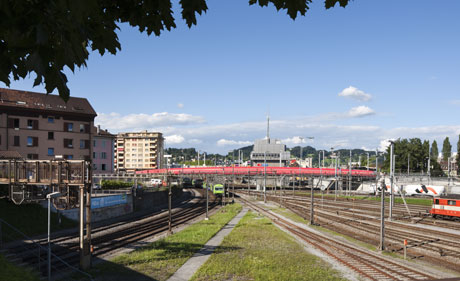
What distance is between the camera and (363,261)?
29.4 m

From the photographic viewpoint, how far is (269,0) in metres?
5.39

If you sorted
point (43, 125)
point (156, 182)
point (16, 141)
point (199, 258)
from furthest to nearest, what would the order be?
1. point (156, 182)
2. point (43, 125)
3. point (16, 141)
4. point (199, 258)

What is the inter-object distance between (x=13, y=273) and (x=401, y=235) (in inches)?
1440

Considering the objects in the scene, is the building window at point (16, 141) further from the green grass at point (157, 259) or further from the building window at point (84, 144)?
the green grass at point (157, 259)

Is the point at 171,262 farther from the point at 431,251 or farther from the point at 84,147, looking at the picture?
the point at 84,147

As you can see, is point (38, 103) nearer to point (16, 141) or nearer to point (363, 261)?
point (16, 141)

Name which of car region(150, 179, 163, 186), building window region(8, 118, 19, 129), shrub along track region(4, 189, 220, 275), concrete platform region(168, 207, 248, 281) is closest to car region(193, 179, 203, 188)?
car region(150, 179, 163, 186)

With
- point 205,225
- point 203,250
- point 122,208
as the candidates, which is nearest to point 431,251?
point 203,250

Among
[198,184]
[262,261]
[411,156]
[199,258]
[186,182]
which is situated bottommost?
[198,184]

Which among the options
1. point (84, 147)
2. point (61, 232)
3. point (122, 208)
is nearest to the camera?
point (61, 232)

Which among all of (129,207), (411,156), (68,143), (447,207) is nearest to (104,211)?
(129,207)

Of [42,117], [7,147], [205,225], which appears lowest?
[205,225]

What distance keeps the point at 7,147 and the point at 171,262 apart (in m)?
45.6

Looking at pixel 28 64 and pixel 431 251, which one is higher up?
pixel 28 64
